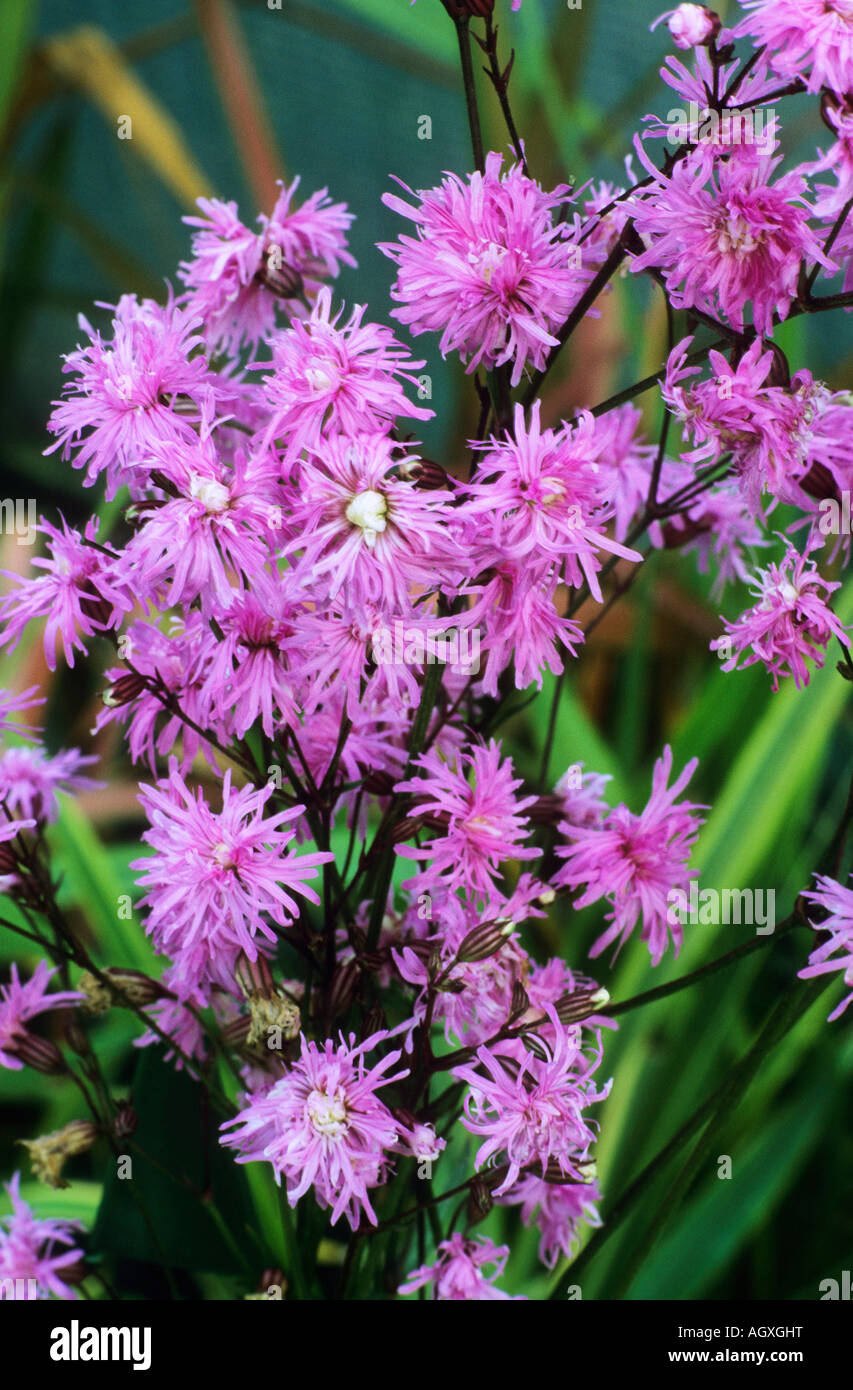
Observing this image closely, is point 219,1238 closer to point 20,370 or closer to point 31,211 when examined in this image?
point 31,211

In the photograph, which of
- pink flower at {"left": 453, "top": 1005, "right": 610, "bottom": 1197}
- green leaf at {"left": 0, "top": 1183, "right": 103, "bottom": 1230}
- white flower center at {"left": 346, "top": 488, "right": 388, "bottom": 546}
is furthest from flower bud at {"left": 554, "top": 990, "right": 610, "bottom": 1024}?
green leaf at {"left": 0, "top": 1183, "right": 103, "bottom": 1230}

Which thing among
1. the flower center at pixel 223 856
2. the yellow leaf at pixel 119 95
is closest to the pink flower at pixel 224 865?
the flower center at pixel 223 856

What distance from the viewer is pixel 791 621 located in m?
0.23

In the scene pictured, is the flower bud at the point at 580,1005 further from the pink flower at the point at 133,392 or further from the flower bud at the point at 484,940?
the pink flower at the point at 133,392

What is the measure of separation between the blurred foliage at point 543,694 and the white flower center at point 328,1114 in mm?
62

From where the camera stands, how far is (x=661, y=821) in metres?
0.27

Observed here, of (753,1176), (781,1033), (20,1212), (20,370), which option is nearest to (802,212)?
(781,1033)

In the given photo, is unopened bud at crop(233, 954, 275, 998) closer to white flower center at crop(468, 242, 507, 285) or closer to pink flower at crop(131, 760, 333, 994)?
pink flower at crop(131, 760, 333, 994)

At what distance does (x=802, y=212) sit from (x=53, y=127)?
932 mm

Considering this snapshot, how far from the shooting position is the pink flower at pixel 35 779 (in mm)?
295

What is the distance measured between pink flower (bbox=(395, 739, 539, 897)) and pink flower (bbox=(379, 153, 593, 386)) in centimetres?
8

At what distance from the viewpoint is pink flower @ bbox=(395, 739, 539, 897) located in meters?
0.24

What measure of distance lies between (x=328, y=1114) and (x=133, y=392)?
0.14 meters
